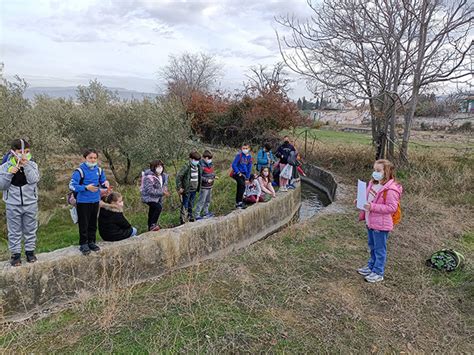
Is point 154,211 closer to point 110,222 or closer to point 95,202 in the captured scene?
point 110,222

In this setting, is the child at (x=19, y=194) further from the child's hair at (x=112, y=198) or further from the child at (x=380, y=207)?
the child at (x=380, y=207)

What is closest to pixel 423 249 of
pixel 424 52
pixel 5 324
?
pixel 5 324

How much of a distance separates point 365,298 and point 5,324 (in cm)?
464

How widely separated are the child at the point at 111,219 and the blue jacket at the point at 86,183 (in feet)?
1.59

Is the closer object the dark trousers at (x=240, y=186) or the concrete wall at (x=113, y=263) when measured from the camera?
the concrete wall at (x=113, y=263)

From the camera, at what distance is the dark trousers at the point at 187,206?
25.4 ft

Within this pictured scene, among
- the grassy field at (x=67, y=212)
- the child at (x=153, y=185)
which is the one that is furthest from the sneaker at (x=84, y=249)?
the grassy field at (x=67, y=212)

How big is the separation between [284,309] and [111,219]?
10.0 ft

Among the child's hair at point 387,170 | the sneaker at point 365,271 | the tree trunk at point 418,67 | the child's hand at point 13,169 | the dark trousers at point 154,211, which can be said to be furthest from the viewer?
the tree trunk at point 418,67

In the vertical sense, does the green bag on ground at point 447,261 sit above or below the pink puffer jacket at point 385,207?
below

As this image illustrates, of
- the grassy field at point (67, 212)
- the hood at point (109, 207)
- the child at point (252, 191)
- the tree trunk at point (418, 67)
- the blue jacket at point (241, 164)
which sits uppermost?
the tree trunk at point (418, 67)

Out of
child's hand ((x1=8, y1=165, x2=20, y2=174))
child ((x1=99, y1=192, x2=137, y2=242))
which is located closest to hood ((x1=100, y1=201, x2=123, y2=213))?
child ((x1=99, y1=192, x2=137, y2=242))

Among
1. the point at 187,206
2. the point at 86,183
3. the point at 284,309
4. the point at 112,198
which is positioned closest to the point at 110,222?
the point at 112,198

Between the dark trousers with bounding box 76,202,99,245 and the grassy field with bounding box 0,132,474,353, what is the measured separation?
0.92 m
